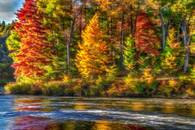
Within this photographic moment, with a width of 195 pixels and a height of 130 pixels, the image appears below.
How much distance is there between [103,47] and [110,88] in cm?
698

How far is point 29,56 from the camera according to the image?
228 ft

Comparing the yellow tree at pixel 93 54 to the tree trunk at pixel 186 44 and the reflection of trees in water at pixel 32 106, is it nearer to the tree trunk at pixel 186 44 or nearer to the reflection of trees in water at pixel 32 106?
the tree trunk at pixel 186 44

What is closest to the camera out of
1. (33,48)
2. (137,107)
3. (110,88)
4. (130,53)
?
(137,107)

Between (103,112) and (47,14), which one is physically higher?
(47,14)

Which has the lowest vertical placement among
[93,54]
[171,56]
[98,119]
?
[98,119]

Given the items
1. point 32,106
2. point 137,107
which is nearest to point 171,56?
point 137,107

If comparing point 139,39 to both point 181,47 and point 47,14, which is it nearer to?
point 181,47

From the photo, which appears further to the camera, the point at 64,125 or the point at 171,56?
the point at 171,56

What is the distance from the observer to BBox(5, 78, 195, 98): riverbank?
5506 centimetres

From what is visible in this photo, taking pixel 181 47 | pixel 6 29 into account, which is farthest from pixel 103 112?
pixel 6 29

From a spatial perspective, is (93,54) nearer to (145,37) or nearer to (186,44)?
(145,37)

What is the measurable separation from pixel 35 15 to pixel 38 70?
7706 millimetres

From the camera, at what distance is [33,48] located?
69562 millimetres

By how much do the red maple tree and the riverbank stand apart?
324 inches
